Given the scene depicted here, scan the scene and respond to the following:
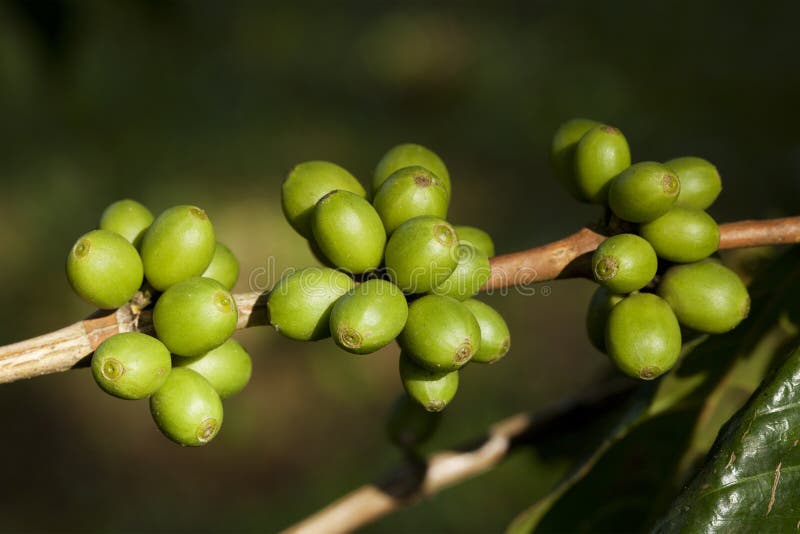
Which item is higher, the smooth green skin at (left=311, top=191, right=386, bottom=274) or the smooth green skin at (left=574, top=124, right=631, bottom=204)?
the smooth green skin at (left=574, top=124, right=631, bottom=204)

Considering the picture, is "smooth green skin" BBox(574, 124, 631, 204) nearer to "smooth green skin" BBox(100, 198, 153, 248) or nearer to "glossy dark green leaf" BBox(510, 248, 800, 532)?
"glossy dark green leaf" BBox(510, 248, 800, 532)

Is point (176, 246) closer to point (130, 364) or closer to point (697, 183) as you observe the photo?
point (130, 364)

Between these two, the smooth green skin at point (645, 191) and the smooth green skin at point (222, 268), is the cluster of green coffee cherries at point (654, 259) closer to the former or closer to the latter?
the smooth green skin at point (645, 191)

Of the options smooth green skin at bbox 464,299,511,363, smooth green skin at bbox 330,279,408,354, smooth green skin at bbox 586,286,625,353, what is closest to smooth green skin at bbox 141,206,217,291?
smooth green skin at bbox 330,279,408,354

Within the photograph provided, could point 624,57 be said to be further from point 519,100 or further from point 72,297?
point 72,297

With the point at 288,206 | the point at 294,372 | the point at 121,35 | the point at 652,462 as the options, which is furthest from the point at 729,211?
the point at 121,35

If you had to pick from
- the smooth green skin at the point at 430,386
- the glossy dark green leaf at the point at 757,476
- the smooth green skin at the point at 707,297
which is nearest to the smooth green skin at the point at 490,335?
the smooth green skin at the point at 430,386

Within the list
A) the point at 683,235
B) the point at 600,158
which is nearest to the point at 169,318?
the point at 600,158
